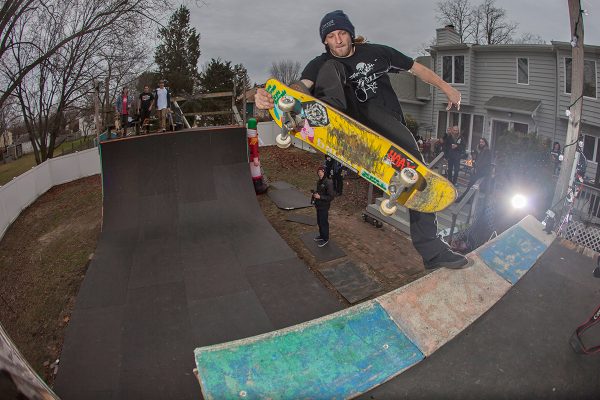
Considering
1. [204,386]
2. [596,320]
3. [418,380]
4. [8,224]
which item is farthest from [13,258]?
[596,320]

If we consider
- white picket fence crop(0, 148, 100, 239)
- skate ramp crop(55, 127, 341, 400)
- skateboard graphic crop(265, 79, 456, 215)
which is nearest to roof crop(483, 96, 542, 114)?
skate ramp crop(55, 127, 341, 400)

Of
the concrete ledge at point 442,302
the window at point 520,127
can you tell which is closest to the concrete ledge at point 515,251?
the concrete ledge at point 442,302

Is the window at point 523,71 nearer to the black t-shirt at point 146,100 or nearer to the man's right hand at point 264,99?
the man's right hand at point 264,99

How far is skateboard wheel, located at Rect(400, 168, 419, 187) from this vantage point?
3092mm

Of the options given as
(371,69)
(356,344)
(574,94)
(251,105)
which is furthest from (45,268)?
(251,105)

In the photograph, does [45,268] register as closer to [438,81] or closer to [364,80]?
[364,80]

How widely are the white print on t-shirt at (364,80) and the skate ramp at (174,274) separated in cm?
352

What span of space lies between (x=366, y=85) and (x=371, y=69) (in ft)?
0.52

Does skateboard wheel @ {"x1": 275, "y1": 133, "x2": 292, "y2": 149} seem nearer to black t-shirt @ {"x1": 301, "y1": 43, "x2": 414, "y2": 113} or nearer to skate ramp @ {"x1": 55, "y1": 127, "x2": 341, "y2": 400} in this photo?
black t-shirt @ {"x1": 301, "y1": 43, "x2": 414, "y2": 113}

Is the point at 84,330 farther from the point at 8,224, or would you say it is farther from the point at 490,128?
the point at 490,128

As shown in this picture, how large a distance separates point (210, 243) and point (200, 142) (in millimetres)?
3658

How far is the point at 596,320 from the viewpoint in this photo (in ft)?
11.4

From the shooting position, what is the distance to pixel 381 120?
3754 mm

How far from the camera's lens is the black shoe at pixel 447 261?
12.8ft
